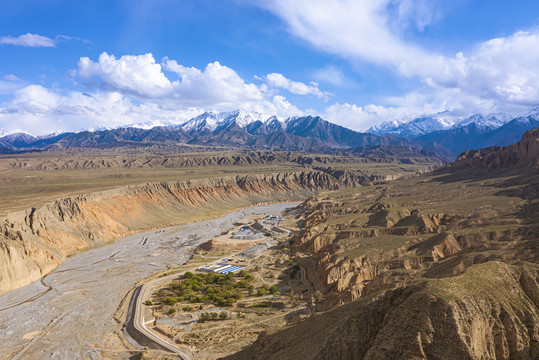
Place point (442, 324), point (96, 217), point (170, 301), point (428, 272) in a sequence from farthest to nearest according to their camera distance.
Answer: point (96, 217), point (170, 301), point (428, 272), point (442, 324)

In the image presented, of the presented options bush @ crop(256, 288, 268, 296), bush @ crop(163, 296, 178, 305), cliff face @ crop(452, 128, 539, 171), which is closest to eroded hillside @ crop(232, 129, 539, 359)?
cliff face @ crop(452, 128, 539, 171)

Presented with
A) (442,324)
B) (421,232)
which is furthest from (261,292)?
(442,324)

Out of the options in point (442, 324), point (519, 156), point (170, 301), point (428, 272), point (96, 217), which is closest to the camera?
point (442, 324)

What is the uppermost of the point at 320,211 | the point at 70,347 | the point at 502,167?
the point at 502,167

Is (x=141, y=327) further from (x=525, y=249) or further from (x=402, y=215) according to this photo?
(x=402, y=215)

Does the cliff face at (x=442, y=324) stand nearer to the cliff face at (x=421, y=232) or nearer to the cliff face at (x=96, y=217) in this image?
the cliff face at (x=421, y=232)

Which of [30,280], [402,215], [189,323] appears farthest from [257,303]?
[402,215]

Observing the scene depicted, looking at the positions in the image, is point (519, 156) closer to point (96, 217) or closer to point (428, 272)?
point (428, 272)

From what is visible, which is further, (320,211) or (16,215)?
(320,211)
